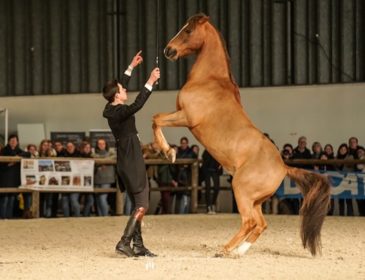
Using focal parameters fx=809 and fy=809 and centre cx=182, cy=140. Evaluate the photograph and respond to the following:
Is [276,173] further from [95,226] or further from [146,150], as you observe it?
[146,150]

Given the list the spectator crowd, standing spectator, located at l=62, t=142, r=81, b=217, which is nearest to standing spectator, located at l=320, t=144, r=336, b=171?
the spectator crowd

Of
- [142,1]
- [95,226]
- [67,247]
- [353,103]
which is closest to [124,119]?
[67,247]

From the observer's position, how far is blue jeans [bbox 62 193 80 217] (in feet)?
46.5

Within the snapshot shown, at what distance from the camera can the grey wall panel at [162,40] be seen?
17.3 metres

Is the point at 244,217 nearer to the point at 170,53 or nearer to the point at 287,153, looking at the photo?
the point at 170,53

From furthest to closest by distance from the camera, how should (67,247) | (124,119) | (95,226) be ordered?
(95,226) → (67,247) → (124,119)

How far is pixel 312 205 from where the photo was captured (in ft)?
26.6

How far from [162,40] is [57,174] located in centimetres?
587

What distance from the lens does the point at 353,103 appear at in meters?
16.1

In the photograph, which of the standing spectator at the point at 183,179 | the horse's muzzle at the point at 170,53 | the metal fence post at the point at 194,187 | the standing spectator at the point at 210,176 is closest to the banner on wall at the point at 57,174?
the standing spectator at the point at 183,179

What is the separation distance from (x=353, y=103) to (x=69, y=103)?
659cm

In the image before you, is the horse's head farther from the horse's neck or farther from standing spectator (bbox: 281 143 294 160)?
standing spectator (bbox: 281 143 294 160)

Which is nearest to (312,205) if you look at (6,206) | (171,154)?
(171,154)

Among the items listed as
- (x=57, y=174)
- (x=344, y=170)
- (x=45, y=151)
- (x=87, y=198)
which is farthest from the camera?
(x=45, y=151)
